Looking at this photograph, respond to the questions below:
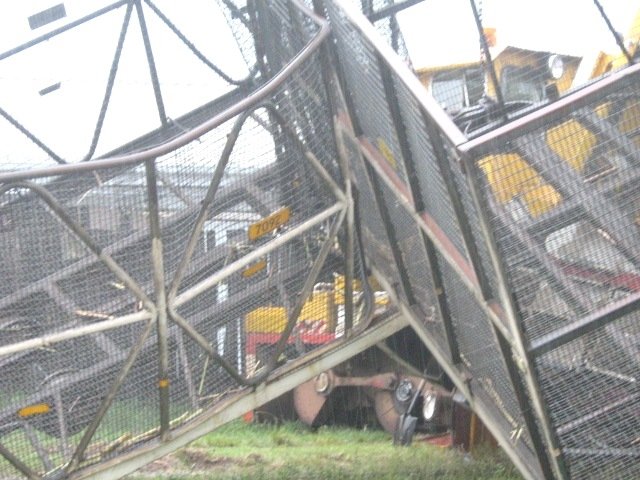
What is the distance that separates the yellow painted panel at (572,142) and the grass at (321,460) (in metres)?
2.45

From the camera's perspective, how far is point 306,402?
977cm

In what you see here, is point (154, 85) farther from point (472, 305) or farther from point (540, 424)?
point (540, 424)

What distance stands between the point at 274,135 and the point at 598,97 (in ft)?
6.68

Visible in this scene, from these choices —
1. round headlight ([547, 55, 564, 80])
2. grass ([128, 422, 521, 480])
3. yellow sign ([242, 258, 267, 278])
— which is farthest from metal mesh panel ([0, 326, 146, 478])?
round headlight ([547, 55, 564, 80])

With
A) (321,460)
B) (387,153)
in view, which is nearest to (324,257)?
(387,153)

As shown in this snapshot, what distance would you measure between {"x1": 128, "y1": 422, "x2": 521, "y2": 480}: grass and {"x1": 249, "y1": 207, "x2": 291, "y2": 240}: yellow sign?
170 centimetres

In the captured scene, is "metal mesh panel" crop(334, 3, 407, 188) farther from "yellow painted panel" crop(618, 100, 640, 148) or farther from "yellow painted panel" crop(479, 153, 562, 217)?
"yellow painted panel" crop(618, 100, 640, 148)

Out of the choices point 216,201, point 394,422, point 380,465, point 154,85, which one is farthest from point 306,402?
point 216,201

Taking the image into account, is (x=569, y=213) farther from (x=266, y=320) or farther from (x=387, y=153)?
(x=266, y=320)

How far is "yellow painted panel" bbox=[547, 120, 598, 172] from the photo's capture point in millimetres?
5137

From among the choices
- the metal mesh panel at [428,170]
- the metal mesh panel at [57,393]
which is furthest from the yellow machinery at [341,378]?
the metal mesh panel at [428,170]

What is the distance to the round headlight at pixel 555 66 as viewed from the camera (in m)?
7.99

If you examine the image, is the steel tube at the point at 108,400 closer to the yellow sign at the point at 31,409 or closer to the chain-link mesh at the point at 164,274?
the chain-link mesh at the point at 164,274

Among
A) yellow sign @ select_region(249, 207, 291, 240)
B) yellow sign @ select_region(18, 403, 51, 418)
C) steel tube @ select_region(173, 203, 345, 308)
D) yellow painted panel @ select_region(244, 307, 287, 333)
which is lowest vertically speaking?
yellow painted panel @ select_region(244, 307, 287, 333)
